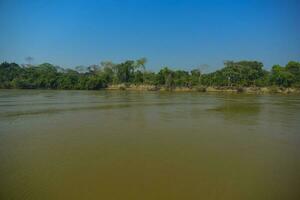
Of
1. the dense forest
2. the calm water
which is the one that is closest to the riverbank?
the dense forest

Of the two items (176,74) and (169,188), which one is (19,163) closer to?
(169,188)

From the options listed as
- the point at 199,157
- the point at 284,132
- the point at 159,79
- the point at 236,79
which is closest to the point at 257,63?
the point at 236,79

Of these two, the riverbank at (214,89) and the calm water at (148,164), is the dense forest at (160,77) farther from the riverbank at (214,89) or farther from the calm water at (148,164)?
the calm water at (148,164)

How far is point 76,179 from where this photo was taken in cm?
451

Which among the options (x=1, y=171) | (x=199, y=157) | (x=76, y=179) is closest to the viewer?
(x=76, y=179)

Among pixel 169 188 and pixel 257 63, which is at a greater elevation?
pixel 257 63

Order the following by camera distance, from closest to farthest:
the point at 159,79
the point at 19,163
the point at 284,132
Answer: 1. the point at 19,163
2. the point at 284,132
3. the point at 159,79

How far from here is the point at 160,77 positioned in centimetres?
6316

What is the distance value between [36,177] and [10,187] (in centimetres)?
50

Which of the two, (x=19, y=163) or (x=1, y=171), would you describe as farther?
(x=19, y=163)

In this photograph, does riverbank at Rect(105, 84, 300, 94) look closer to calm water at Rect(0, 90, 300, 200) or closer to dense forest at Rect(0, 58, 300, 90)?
dense forest at Rect(0, 58, 300, 90)

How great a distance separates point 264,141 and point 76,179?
6.03m

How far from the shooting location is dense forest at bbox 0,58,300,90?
176ft

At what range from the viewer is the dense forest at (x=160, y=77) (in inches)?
2110
